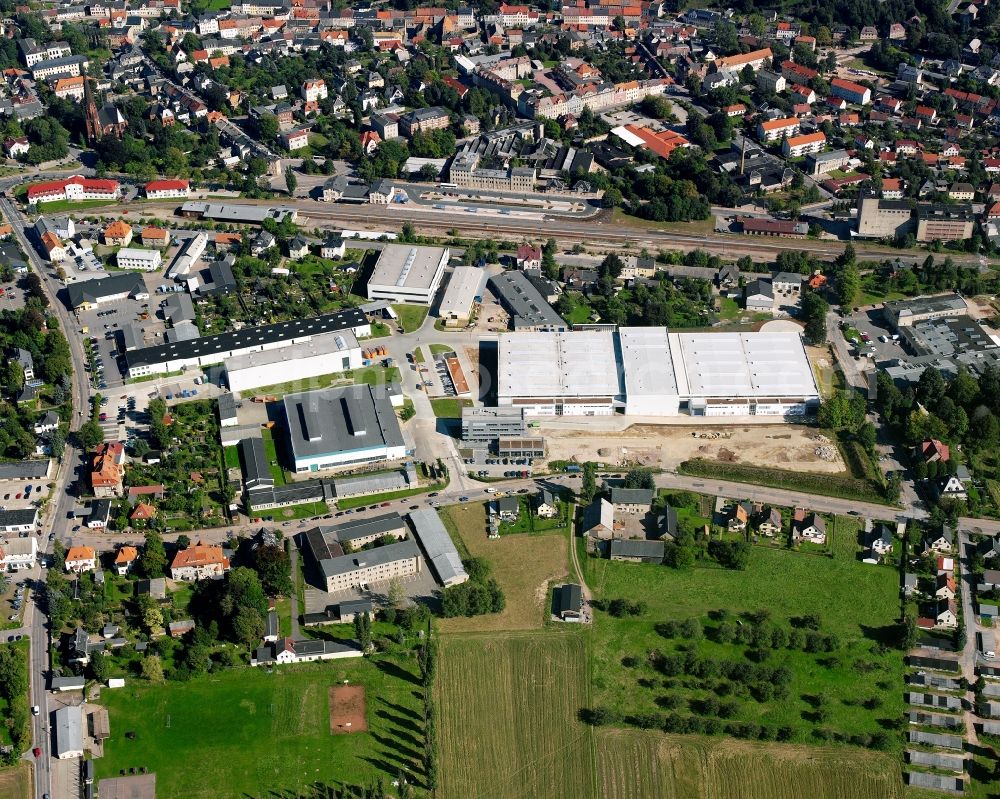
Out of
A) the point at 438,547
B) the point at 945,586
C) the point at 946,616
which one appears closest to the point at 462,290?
the point at 438,547

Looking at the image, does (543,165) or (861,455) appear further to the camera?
(543,165)

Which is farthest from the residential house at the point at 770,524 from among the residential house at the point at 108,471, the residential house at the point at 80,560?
the residential house at the point at 108,471

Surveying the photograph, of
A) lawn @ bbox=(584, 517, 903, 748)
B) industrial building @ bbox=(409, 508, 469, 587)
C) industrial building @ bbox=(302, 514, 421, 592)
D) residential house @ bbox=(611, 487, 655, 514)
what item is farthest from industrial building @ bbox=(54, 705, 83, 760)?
residential house @ bbox=(611, 487, 655, 514)

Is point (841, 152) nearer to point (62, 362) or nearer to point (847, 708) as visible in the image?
point (847, 708)

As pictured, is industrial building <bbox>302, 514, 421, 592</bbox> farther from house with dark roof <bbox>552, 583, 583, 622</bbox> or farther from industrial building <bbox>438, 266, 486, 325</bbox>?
industrial building <bbox>438, 266, 486, 325</bbox>

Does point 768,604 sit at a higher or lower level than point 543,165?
lower

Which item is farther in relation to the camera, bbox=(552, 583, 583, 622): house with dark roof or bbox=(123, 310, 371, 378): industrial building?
bbox=(123, 310, 371, 378): industrial building

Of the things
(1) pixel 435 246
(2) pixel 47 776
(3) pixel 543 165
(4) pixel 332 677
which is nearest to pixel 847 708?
(4) pixel 332 677
